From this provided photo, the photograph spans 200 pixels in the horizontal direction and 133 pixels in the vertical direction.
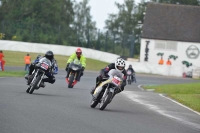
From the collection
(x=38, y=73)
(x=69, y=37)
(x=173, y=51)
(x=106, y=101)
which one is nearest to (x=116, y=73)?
(x=106, y=101)

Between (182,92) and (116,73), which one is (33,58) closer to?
(182,92)

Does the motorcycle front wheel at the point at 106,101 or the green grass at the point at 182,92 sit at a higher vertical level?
the motorcycle front wheel at the point at 106,101

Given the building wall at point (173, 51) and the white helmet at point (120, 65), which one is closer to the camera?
the white helmet at point (120, 65)

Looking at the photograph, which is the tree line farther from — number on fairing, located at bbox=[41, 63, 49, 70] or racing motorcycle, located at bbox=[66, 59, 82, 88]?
number on fairing, located at bbox=[41, 63, 49, 70]

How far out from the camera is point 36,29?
7431cm

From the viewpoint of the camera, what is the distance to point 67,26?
98188 mm

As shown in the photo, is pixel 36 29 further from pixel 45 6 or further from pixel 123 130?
pixel 123 130

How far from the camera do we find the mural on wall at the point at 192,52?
7544 centimetres

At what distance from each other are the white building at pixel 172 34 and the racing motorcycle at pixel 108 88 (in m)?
55.9

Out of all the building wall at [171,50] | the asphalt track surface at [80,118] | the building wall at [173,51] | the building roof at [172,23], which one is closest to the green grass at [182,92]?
the asphalt track surface at [80,118]

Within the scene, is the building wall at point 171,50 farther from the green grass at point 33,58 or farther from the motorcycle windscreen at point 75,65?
the motorcycle windscreen at point 75,65

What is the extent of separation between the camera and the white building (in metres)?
75.8

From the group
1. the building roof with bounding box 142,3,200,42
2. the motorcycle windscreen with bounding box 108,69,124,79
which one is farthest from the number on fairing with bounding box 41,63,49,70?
the building roof with bounding box 142,3,200,42

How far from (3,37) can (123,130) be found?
195ft
